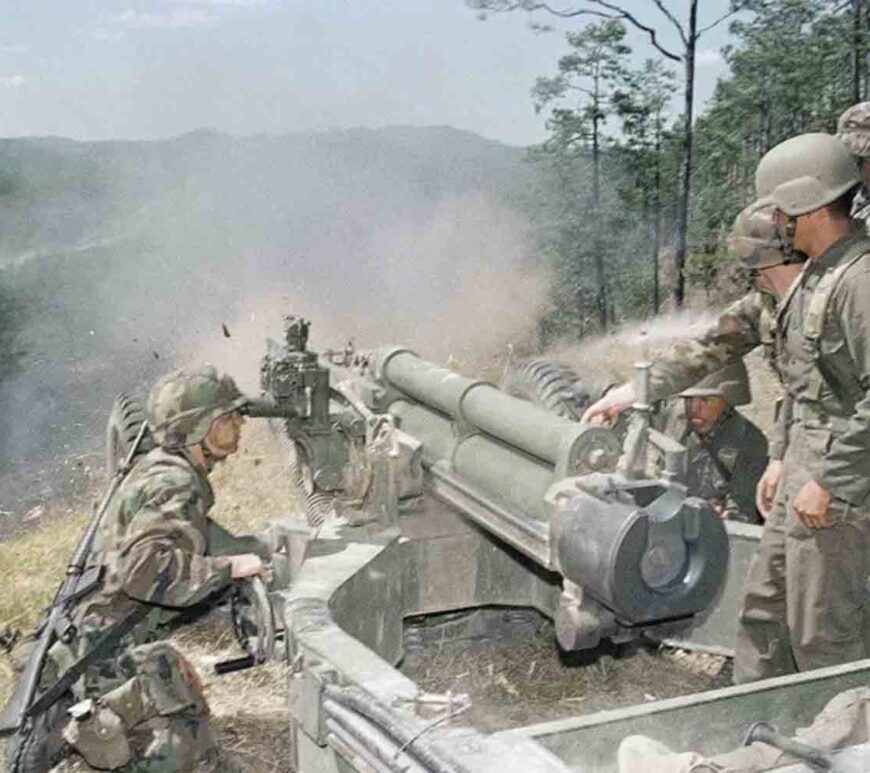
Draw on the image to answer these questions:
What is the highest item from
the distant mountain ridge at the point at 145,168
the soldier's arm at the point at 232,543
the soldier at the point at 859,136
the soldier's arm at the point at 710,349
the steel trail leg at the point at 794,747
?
the distant mountain ridge at the point at 145,168

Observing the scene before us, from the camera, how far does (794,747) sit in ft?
7.32

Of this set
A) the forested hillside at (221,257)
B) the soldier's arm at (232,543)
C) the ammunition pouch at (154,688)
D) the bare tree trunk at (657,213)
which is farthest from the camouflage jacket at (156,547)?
the forested hillside at (221,257)

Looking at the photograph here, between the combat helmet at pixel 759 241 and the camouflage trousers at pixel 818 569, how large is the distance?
1.61 feet

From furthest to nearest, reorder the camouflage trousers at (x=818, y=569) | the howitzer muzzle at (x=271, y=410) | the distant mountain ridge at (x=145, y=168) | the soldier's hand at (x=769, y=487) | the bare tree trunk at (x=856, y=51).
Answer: the distant mountain ridge at (x=145, y=168)
the bare tree trunk at (x=856, y=51)
the howitzer muzzle at (x=271, y=410)
the soldier's hand at (x=769, y=487)
the camouflage trousers at (x=818, y=569)

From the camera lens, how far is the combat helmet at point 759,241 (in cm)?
381

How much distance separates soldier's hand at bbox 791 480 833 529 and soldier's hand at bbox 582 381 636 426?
0.75 m

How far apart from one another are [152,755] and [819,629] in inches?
77.7

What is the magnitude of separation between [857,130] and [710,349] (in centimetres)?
148

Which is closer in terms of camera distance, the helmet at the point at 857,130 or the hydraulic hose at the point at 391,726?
the hydraulic hose at the point at 391,726

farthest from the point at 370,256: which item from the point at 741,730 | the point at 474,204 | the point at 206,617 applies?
the point at 741,730

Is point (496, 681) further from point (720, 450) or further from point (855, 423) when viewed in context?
point (855, 423)

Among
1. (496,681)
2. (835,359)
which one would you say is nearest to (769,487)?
(835,359)

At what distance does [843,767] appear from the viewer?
2223 millimetres

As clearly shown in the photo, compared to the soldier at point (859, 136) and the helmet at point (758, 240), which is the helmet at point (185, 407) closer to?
the helmet at point (758, 240)
